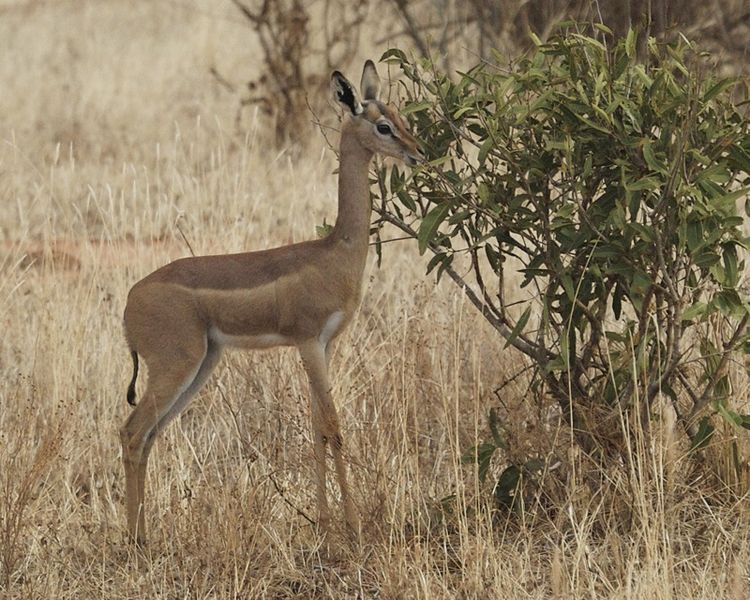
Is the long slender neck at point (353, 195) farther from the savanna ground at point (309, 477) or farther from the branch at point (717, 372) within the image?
the branch at point (717, 372)

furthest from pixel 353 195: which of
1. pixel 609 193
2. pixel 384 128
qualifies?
pixel 609 193

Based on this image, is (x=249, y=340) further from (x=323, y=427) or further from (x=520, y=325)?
(x=520, y=325)

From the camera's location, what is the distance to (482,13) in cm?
987

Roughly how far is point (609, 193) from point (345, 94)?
2.81 ft

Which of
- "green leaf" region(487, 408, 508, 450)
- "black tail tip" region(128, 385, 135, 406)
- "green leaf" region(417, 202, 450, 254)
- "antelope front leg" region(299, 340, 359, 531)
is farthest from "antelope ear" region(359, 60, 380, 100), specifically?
"black tail tip" region(128, 385, 135, 406)

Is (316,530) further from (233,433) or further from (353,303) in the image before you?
(233,433)

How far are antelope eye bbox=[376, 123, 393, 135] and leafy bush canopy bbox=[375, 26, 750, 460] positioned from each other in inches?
5.5

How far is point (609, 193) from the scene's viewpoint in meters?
3.87

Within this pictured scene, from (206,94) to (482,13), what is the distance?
3.52 metres

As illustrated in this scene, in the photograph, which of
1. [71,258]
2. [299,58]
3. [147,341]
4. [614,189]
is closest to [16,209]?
[71,258]

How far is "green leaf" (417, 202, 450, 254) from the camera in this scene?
3.83m

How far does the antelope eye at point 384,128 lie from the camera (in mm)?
4066

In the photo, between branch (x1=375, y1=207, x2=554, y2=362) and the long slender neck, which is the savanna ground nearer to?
branch (x1=375, y1=207, x2=554, y2=362)

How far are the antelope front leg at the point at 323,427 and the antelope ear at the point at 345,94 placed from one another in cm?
71
